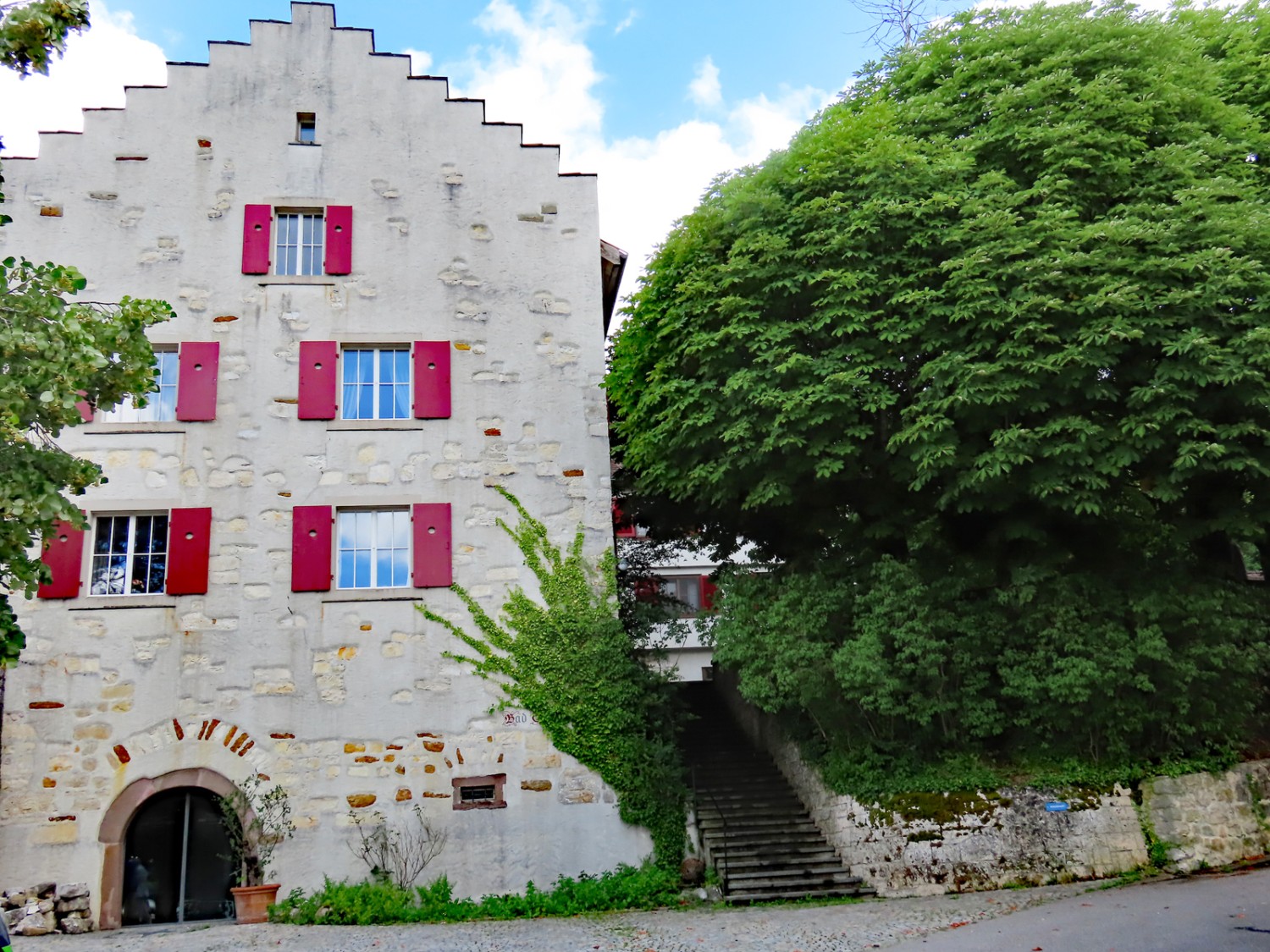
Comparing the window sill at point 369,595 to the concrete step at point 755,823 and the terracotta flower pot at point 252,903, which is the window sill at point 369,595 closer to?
the terracotta flower pot at point 252,903

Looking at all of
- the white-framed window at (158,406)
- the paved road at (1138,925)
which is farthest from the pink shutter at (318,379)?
the paved road at (1138,925)

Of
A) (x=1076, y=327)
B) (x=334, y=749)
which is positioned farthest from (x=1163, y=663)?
(x=334, y=749)

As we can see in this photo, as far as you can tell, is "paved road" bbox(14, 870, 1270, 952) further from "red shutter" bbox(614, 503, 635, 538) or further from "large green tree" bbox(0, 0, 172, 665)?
"red shutter" bbox(614, 503, 635, 538)

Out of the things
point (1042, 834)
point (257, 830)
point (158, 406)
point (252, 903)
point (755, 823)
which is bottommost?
point (252, 903)

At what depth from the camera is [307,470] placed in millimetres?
13516

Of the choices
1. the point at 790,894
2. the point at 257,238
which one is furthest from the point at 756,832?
the point at 257,238

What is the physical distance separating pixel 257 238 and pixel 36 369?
22.2 ft

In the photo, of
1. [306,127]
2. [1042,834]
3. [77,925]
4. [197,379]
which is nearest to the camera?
[77,925]

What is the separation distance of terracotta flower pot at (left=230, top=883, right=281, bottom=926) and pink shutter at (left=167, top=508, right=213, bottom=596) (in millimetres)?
3545

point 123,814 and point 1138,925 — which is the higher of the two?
point 123,814

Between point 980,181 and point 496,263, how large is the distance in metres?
6.48

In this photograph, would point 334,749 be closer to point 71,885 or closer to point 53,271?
point 71,885

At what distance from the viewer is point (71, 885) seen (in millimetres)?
11836

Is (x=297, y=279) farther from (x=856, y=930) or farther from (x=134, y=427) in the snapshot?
(x=856, y=930)
